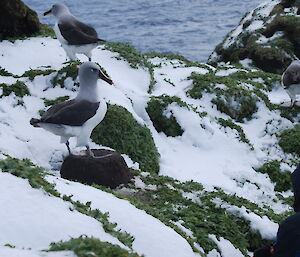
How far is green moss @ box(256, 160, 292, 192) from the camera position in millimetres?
13945

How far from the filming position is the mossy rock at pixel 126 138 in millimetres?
13148

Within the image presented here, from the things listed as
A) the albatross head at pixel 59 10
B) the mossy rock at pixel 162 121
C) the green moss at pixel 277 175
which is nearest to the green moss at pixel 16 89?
the albatross head at pixel 59 10

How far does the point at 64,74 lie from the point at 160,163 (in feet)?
14.3

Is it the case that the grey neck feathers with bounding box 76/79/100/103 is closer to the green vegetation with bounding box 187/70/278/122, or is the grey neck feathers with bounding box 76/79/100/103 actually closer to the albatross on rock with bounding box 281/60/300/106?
the green vegetation with bounding box 187/70/278/122

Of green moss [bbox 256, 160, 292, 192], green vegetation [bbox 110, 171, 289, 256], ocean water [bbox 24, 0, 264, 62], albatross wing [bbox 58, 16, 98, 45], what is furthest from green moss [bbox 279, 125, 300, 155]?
ocean water [bbox 24, 0, 264, 62]

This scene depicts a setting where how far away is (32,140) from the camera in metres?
12.1

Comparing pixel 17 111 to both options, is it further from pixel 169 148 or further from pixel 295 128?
pixel 295 128

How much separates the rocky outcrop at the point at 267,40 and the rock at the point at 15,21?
1373cm

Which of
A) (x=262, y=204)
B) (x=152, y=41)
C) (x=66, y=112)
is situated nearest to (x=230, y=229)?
(x=262, y=204)

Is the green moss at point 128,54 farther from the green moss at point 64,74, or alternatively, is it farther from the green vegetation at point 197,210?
the green vegetation at point 197,210

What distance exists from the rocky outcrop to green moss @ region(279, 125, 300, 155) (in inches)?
423

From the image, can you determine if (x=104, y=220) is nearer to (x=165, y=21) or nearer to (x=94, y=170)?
(x=94, y=170)

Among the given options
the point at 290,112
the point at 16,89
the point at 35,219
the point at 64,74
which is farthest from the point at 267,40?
the point at 35,219

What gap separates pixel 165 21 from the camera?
51.8 metres
